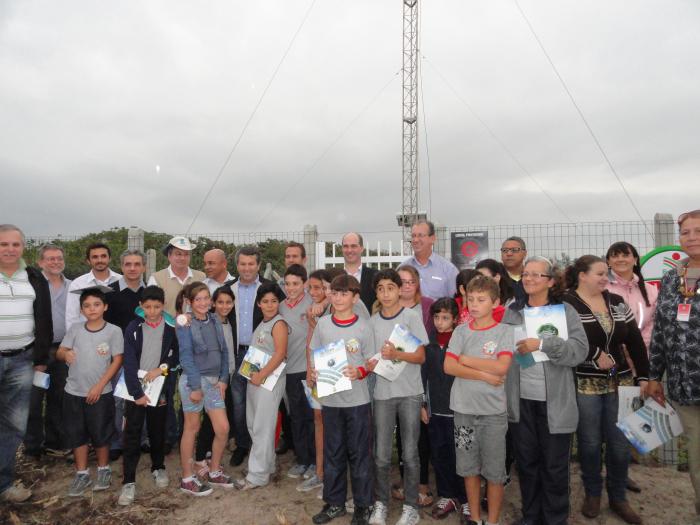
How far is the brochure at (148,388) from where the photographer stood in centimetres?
400

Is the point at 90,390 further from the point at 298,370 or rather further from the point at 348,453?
the point at 348,453

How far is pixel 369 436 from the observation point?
352cm

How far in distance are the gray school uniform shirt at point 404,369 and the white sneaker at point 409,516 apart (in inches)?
32.2

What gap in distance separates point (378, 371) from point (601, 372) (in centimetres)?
162

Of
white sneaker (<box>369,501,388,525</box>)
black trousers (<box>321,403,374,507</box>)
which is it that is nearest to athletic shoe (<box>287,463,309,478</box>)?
black trousers (<box>321,403,374,507</box>)

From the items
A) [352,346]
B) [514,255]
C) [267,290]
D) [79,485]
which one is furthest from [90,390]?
[514,255]

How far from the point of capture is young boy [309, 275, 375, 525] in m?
3.45

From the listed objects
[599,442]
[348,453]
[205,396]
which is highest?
[205,396]

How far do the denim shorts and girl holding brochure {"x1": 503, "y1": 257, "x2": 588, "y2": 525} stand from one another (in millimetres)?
2422

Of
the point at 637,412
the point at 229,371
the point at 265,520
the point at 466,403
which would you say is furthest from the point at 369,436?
the point at 637,412

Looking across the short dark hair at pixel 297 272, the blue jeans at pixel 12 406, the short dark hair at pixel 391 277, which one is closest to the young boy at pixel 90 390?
the blue jeans at pixel 12 406

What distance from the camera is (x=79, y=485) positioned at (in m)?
4.04

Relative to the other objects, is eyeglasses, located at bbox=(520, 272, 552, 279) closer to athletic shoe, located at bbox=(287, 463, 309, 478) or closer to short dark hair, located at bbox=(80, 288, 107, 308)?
athletic shoe, located at bbox=(287, 463, 309, 478)

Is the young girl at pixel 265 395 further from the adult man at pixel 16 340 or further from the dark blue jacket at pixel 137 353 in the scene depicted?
the adult man at pixel 16 340
